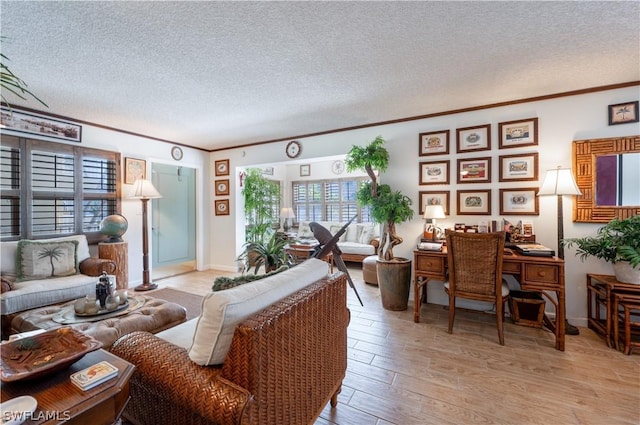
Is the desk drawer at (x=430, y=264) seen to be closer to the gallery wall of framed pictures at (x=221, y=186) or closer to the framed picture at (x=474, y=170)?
the framed picture at (x=474, y=170)

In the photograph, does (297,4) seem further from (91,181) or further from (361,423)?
(91,181)

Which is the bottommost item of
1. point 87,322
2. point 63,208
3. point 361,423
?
point 361,423

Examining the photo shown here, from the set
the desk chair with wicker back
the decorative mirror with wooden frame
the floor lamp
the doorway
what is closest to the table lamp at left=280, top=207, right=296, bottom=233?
the doorway

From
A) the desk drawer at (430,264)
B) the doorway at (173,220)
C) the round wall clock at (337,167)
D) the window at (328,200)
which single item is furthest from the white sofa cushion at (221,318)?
the round wall clock at (337,167)

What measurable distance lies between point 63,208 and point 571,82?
19.6ft

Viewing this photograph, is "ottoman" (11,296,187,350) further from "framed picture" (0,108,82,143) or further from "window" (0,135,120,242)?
"framed picture" (0,108,82,143)

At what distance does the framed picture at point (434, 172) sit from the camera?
10.9ft

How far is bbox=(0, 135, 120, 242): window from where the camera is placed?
311 cm

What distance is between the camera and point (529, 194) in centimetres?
294

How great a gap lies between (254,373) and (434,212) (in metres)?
2.72

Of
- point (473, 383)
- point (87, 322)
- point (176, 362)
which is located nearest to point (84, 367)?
point (176, 362)

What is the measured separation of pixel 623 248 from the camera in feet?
7.21

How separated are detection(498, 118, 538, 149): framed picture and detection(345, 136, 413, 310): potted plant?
123 cm

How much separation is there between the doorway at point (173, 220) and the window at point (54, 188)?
1.25m
